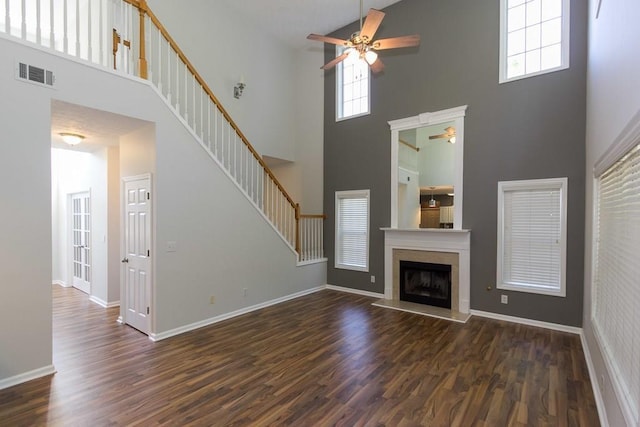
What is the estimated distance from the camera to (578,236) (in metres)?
4.18

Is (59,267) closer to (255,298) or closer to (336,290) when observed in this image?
(255,298)

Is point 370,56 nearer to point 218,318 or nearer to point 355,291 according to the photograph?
point 218,318

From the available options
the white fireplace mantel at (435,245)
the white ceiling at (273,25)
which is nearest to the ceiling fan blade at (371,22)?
the white ceiling at (273,25)

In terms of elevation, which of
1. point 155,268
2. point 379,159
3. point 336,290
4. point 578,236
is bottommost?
point 336,290

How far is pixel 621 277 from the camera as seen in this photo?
211 cm

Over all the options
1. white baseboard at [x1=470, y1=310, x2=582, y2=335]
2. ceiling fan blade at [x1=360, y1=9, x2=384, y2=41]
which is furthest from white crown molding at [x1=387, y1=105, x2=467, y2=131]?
white baseboard at [x1=470, y1=310, x2=582, y2=335]

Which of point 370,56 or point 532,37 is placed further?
point 532,37

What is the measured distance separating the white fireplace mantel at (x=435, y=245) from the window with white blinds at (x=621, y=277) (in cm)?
202

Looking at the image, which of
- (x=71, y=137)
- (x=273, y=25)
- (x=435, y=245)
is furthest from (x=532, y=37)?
(x=71, y=137)

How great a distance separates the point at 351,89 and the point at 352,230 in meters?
2.99

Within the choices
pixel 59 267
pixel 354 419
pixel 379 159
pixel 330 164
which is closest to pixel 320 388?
pixel 354 419

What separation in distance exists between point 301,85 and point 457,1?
3560 mm

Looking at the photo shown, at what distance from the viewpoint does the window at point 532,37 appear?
14.2ft

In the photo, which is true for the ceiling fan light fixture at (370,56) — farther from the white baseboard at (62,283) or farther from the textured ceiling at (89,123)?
the white baseboard at (62,283)
